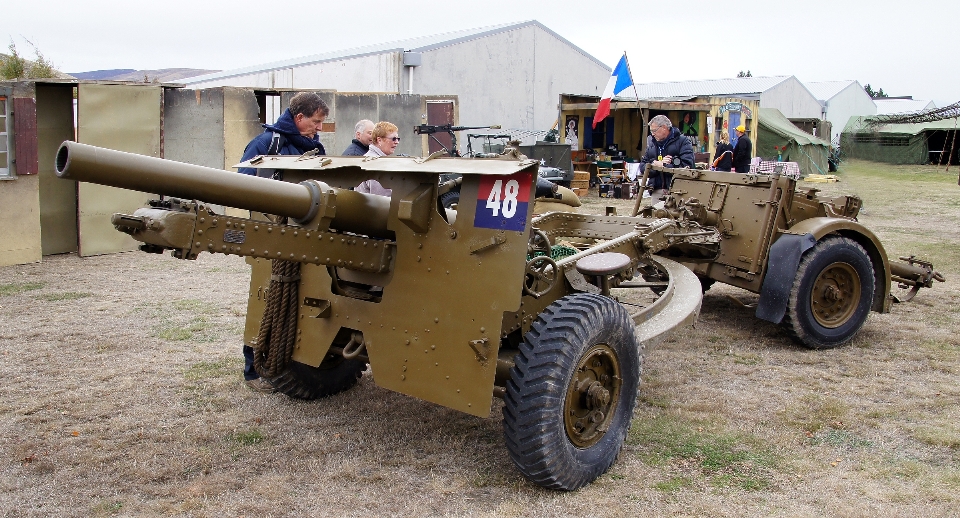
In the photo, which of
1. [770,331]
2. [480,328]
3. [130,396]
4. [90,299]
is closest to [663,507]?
[480,328]

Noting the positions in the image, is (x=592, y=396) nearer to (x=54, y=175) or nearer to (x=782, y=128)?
(x=54, y=175)

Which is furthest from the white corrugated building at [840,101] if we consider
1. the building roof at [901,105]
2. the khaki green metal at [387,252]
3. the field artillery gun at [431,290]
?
the khaki green metal at [387,252]

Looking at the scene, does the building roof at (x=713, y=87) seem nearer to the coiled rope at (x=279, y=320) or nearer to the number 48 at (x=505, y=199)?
the coiled rope at (x=279, y=320)

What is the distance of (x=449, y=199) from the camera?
4359 millimetres

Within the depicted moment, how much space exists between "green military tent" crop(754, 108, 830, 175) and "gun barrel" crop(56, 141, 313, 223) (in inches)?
947

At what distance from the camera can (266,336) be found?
4.41 meters

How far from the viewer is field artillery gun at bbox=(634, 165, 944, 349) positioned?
614 cm

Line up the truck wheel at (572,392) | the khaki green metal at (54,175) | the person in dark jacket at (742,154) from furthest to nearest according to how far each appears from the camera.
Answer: the person in dark jacket at (742,154) < the khaki green metal at (54,175) < the truck wheel at (572,392)

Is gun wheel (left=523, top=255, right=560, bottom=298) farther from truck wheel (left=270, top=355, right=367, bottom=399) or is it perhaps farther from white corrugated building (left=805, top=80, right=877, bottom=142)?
white corrugated building (left=805, top=80, right=877, bottom=142)

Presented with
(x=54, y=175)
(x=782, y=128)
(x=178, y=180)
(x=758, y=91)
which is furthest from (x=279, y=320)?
(x=758, y=91)

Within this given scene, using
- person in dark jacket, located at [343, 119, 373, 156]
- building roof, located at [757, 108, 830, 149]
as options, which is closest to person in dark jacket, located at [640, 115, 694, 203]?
person in dark jacket, located at [343, 119, 373, 156]

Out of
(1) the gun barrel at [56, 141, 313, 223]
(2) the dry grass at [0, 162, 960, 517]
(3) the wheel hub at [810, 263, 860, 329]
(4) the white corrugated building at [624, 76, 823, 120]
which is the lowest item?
(2) the dry grass at [0, 162, 960, 517]

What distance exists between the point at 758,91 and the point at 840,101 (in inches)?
389

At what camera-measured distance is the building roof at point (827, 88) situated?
39.2m
